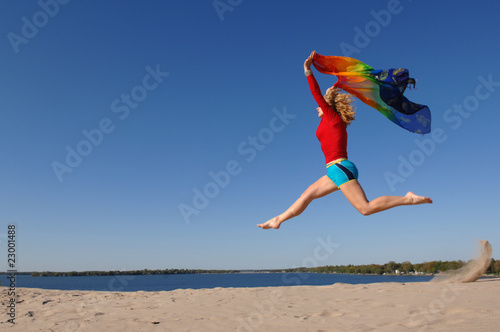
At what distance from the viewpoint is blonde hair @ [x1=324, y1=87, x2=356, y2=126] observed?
4746 millimetres

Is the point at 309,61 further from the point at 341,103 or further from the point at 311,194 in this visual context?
the point at 311,194

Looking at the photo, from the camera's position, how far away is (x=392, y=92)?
5.10 m

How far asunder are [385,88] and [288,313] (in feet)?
13.7

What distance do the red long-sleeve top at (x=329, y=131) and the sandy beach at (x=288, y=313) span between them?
2.44 metres

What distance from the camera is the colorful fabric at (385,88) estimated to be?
5.05 metres

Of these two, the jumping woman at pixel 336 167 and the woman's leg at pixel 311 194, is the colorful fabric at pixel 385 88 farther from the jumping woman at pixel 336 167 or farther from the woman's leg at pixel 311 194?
the woman's leg at pixel 311 194

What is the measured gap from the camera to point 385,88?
201 inches

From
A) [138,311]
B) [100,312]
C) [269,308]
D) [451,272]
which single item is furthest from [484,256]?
[100,312]

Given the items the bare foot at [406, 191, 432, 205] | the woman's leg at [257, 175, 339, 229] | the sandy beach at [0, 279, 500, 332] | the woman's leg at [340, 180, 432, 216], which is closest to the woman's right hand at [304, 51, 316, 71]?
the woman's leg at [257, 175, 339, 229]

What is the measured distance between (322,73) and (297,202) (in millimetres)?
1908

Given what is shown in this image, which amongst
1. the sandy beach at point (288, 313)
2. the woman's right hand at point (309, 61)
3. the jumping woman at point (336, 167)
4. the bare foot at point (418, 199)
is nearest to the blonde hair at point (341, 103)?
the jumping woman at point (336, 167)

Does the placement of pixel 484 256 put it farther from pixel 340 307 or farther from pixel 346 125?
pixel 346 125

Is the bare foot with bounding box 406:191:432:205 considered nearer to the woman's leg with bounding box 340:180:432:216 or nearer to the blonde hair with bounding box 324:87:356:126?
the woman's leg with bounding box 340:180:432:216

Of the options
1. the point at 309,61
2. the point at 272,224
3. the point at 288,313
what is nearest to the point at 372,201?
the point at 272,224
